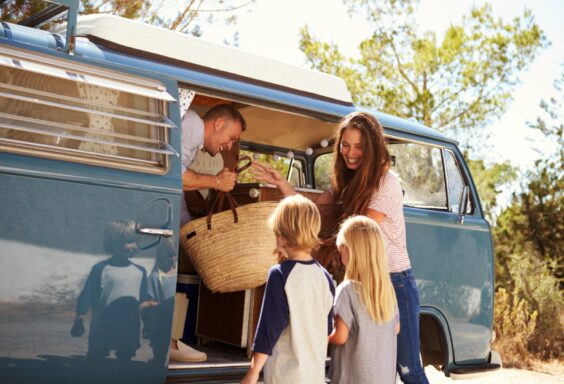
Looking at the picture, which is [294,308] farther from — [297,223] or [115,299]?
[115,299]

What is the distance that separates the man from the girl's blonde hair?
95 centimetres

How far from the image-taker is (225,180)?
4.35m

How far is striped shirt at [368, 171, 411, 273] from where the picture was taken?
13.7ft

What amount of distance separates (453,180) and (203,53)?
2.52m

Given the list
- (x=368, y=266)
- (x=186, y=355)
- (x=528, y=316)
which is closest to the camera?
(x=368, y=266)

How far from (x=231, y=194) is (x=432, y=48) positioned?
46.8 ft

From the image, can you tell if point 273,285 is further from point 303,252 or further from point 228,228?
point 228,228

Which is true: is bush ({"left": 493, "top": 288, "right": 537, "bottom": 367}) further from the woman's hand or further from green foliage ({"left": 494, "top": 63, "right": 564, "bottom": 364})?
the woman's hand

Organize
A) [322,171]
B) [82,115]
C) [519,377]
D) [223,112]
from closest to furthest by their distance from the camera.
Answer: [82,115], [223,112], [322,171], [519,377]

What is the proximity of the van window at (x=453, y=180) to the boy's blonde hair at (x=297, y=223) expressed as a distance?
8.32ft

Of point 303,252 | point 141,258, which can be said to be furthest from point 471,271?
point 141,258

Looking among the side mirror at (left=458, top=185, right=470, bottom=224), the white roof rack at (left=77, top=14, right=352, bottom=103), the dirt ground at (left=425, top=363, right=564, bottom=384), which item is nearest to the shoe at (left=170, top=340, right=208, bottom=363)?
the white roof rack at (left=77, top=14, right=352, bottom=103)

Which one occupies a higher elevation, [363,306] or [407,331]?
[363,306]

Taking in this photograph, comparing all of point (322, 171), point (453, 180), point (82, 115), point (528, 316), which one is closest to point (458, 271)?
point (453, 180)
